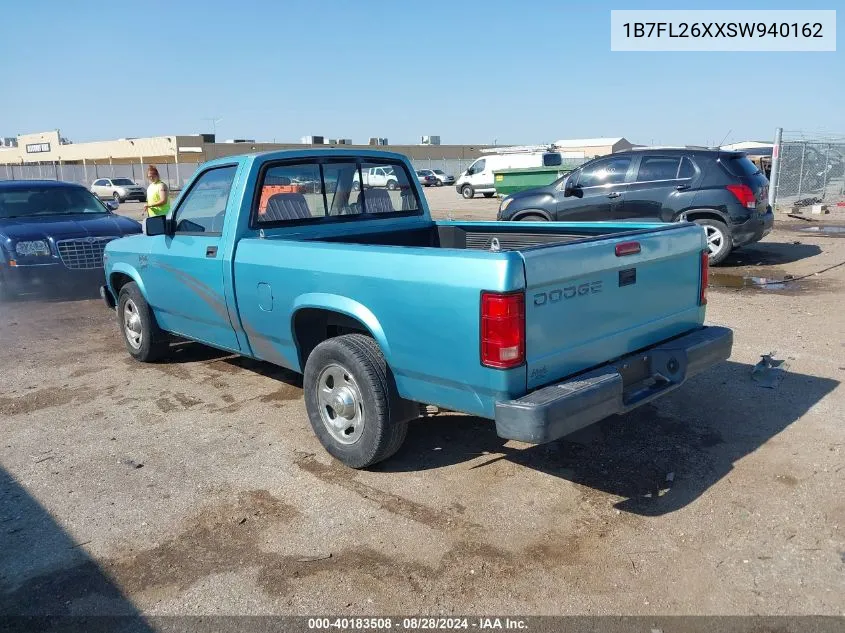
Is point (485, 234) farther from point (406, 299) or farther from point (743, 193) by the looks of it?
point (743, 193)

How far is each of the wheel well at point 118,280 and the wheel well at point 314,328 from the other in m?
2.78

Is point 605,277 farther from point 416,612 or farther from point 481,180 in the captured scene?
point 481,180

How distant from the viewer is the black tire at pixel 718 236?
33.8ft

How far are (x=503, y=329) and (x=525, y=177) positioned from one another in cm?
2102

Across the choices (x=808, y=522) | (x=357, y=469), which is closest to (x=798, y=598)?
(x=808, y=522)

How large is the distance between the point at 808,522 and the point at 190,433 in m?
3.82

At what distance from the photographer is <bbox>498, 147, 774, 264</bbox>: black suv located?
10.2m

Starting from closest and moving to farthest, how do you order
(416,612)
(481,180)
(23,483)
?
(416,612)
(23,483)
(481,180)

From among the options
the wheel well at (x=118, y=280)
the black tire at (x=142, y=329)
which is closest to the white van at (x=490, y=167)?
the wheel well at (x=118, y=280)

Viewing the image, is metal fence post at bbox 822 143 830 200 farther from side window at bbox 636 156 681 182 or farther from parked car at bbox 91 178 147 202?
parked car at bbox 91 178 147 202

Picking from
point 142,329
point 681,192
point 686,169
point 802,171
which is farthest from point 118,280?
point 802,171

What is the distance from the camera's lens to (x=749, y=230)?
1030 cm

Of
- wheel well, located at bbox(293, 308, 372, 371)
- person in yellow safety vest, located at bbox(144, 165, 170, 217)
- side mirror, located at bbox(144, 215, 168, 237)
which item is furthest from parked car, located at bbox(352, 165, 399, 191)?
person in yellow safety vest, located at bbox(144, 165, 170, 217)

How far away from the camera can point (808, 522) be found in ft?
11.5
